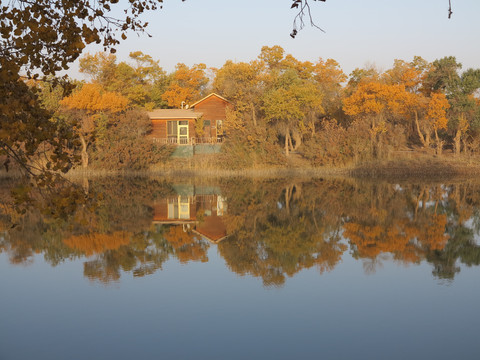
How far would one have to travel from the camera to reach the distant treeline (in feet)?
136

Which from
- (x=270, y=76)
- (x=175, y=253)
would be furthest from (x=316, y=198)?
(x=270, y=76)

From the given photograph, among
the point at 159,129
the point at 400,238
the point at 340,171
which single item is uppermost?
the point at 159,129

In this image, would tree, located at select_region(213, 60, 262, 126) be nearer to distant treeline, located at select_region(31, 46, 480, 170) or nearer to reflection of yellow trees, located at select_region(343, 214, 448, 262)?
distant treeline, located at select_region(31, 46, 480, 170)

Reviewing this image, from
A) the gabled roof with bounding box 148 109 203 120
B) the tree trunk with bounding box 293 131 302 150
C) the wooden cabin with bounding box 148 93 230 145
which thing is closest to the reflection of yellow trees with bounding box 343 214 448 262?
the tree trunk with bounding box 293 131 302 150

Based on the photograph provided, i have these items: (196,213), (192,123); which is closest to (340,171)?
(192,123)

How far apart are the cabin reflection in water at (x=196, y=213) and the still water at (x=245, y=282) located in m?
0.11

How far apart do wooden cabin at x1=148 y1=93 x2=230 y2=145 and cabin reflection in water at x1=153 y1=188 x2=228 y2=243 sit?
61.0ft

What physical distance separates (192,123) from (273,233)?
103ft

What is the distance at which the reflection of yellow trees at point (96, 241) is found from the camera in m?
16.9

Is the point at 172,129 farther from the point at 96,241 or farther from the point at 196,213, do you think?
the point at 96,241

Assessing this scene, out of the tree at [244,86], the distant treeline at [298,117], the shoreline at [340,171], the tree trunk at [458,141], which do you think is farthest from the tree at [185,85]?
the tree trunk at [458,141]

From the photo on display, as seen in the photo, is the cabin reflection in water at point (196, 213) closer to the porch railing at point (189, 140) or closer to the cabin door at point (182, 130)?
the porch railing at point (189, 140)

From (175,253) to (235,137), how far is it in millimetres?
26341

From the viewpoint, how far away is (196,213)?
80.0 ft
